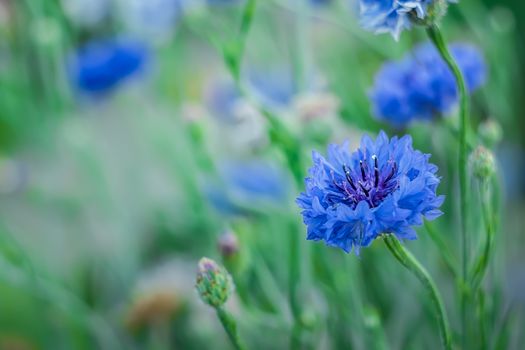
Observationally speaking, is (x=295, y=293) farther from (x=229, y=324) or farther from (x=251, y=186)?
(x=251, y=186)

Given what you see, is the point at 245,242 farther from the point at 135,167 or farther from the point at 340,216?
the point at 135,167

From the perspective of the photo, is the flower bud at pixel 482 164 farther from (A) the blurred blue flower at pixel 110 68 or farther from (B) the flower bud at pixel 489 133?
(A) the blurred blue flower at pixel 110 68

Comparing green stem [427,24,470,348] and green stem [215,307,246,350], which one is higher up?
green stem [427,24,470,348]

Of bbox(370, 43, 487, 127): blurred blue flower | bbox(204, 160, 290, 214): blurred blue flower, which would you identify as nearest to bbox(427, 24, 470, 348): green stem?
bbox(370, 43, 487, 127): blurred blue flower

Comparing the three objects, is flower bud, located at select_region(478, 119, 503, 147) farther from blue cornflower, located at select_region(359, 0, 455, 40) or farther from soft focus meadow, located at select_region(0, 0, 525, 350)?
blue cornflower, located at select_region(359, 0, 455, 40)

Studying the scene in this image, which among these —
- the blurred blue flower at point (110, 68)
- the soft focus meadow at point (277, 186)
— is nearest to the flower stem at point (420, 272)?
the soft focus meadow at point (277, 186)

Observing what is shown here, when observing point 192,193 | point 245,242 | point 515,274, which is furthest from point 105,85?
point 515,274
